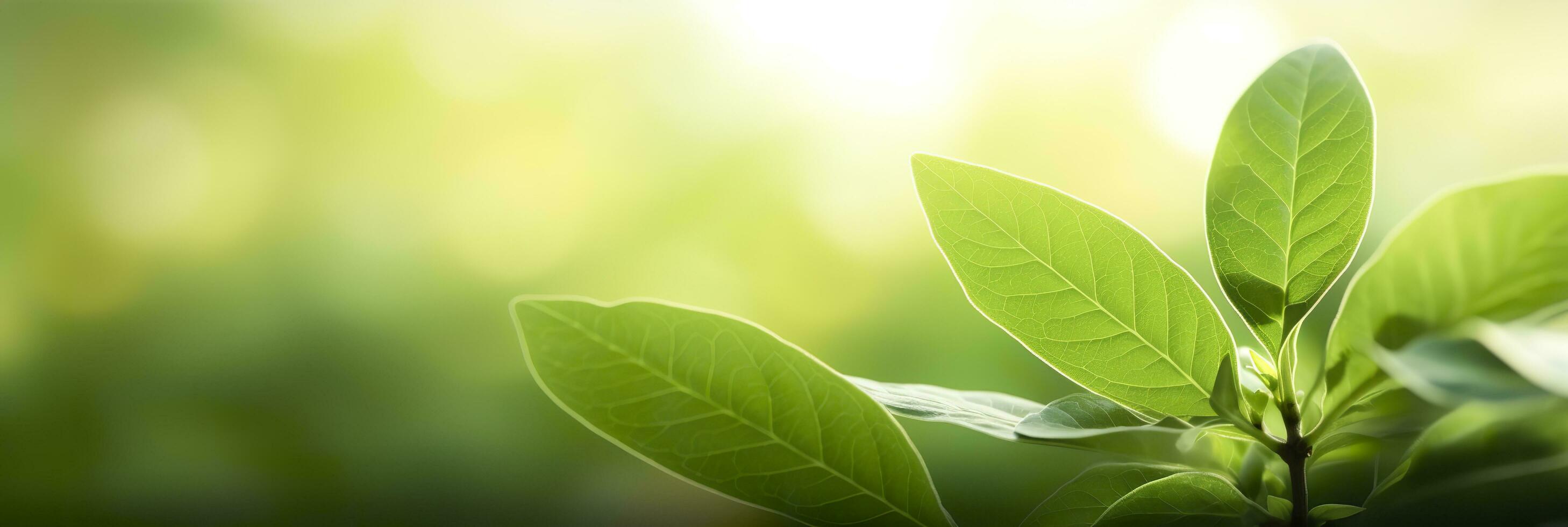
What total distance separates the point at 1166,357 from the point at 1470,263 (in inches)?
3.7

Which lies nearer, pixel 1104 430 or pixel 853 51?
pixel 1104 430

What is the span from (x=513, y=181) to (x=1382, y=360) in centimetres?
162

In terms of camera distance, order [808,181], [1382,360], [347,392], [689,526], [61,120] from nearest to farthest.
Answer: [1382,360] → [689,526] → [347,392] → [808,181] → [61,120]

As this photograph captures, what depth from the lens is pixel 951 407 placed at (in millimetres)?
331

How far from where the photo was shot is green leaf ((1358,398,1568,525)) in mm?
266

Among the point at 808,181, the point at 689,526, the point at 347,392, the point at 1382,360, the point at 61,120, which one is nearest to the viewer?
the point at 1382,360

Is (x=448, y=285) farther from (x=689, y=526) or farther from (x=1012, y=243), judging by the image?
(x=1012, y=243)

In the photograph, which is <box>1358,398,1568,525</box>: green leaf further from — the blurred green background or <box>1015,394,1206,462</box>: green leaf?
the blurred green background

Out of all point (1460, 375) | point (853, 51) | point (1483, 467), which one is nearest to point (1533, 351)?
point (1460, 375)

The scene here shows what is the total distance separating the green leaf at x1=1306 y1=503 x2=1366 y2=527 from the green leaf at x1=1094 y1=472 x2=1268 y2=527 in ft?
0.07

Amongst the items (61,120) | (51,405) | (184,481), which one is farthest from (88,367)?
A: (61,120)

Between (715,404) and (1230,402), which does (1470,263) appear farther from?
(715,404)

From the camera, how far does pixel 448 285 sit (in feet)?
5.06


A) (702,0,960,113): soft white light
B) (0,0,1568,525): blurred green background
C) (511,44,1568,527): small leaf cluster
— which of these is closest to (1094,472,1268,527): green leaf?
(511,44,1568,527): small leaf cluster
